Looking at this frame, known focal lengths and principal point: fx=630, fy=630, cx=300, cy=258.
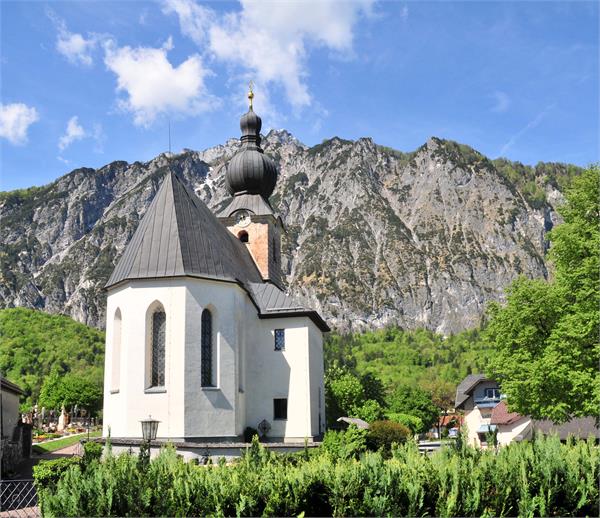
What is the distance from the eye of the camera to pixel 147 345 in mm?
26578

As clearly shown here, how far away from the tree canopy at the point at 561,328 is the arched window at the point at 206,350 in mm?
11913

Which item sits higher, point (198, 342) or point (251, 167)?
point (251, 167)

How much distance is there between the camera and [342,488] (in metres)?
12.0

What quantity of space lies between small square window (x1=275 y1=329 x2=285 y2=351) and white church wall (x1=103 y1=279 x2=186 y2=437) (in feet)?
23.4

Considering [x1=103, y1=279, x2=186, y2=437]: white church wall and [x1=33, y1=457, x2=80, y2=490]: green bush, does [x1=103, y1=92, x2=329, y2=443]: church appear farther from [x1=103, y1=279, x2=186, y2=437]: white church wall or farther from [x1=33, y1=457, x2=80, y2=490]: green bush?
[x1=33, y1=457, x2=80, y2=490]: green bush

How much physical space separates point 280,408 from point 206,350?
6.33 meters

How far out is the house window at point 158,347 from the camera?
2664 centimetres

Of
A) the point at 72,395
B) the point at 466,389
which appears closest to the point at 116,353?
the point at 72,395

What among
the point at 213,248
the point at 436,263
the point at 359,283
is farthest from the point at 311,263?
the point at 213,248

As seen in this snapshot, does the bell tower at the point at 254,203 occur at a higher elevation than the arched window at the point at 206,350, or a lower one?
higher

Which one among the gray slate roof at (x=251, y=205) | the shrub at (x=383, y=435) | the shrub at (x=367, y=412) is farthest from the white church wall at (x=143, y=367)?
the shrub at (x=367, y=412)

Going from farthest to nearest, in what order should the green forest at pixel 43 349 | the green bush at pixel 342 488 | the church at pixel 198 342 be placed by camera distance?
the green forest at pixel 43 349, the church at pixel 198 342, the green bush at pixel 342 488

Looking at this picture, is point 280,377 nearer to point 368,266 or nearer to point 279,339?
point 279,339

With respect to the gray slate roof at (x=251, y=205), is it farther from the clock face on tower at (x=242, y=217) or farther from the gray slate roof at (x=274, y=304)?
the gray slate roof at (x=274, y=304)
